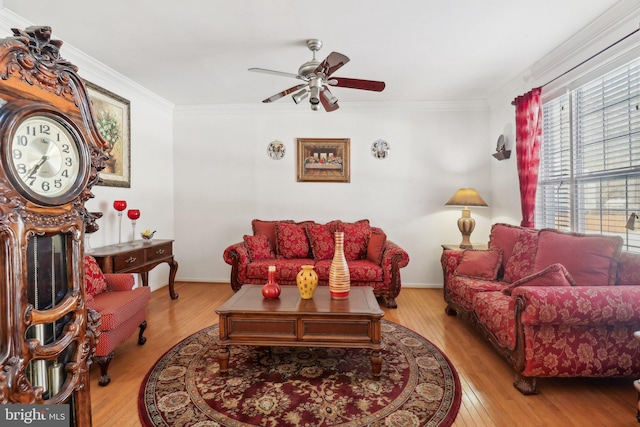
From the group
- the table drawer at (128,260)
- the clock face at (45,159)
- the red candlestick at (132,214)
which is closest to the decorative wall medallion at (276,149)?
the red candlestick at (132,214)

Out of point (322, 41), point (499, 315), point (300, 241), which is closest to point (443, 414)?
point (499, 315)

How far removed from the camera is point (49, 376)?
102cm

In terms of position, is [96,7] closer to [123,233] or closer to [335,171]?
[123,233]

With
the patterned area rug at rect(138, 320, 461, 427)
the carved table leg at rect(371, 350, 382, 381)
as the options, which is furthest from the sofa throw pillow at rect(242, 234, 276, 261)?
the carved table leg at rect(371, 350, 382, 381)

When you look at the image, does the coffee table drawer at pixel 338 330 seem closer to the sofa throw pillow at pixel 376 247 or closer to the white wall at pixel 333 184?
the sofa throw pillow at pixel 376 247

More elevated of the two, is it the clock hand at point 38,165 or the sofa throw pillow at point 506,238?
the clock hand at point 38,165

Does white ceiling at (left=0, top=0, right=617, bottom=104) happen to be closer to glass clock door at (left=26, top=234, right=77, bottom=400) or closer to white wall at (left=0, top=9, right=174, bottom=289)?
white wall at (left=0, top=9, right=174, bottom=289)

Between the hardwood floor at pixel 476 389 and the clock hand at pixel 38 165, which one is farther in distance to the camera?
the hardwood floor at pixel 476 389

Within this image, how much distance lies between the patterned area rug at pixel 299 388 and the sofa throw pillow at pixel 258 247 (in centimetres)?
140

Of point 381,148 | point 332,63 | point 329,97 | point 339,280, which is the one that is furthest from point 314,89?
point 381,148

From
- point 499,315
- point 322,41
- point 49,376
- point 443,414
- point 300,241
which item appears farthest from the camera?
point 300,241

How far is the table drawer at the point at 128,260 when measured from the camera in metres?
2.97

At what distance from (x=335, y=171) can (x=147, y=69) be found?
270 centimetres

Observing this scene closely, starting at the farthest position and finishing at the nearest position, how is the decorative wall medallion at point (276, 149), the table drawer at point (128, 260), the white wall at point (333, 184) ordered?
the decorative wall medallion at point (276, 149), the white wall at point (333, 184), the table drawer at point (128, 260)
